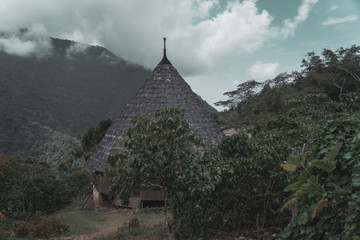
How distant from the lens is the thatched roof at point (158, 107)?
323 inches

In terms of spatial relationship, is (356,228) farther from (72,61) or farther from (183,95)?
(72,61)

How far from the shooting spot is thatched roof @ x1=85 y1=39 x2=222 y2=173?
8.20 metres

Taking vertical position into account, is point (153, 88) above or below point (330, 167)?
above

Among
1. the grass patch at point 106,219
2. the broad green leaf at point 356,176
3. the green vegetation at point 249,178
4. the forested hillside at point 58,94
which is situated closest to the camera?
the broad green leaf at point 356,176

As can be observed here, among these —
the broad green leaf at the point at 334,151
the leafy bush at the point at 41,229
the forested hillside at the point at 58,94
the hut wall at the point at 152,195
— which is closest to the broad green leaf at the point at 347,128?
the broad green leaf at the point at 334,151

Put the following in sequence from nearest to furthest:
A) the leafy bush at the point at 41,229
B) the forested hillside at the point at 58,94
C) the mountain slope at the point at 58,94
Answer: the leafy bush at the point at 41,229
the mountain slope at the point at 58,94
the forested hillside at the point at 58,94

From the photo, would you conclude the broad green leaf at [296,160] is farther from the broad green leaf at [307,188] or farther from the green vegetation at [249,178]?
the broad green leaf at [307,188]

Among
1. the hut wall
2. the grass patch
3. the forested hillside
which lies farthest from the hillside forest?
the forested hillside

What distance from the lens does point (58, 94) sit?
207 ft

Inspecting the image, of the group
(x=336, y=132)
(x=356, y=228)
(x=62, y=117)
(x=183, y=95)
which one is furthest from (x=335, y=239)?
(x=62, y=117)

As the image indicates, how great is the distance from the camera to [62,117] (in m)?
55.2

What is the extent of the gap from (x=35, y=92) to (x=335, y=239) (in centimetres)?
6532

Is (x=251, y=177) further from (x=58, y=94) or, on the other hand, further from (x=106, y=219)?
(x=58, y=94)

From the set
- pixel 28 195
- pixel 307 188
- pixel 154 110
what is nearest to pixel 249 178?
pixel 307 188
